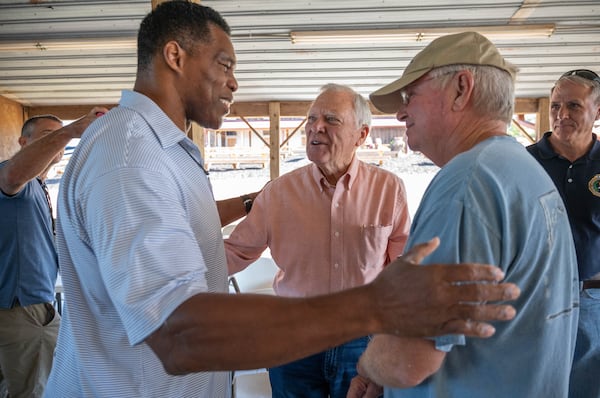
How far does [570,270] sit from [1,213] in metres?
3.34

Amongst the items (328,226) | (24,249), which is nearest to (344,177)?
(328,226)

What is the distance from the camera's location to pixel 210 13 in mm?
1378

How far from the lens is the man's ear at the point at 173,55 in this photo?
4.24 feet

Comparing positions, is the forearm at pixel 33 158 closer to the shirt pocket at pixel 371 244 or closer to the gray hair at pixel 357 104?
the gray hair at pixel 357 104

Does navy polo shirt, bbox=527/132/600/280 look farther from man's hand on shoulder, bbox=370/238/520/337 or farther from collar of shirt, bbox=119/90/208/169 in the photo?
collar of shirt, bbox=119/90/208/169

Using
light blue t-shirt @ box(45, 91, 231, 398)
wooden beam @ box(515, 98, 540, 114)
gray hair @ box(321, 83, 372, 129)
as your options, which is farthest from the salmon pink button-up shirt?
wooden beam @ box(515, 98, 540, 114)

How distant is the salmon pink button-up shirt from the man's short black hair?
123 centimetres

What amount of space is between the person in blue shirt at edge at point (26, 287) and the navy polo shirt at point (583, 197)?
3145 millimetres

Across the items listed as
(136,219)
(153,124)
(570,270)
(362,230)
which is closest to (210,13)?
(153,124)

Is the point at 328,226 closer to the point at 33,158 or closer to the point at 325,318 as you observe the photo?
the point at 325,318

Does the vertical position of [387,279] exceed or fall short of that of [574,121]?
it falls short

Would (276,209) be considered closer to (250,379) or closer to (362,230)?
(362,230)

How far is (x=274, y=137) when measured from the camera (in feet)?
25.8

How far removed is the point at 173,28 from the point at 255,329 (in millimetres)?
892
